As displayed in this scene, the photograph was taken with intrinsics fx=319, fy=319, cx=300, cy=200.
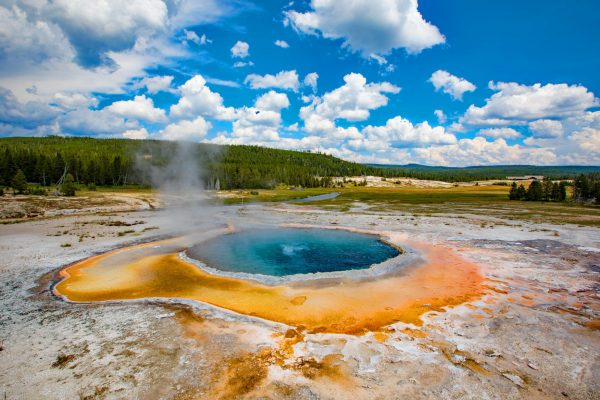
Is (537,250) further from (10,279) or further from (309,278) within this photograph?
(10,279)

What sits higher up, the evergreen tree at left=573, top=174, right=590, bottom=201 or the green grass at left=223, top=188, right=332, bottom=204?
the evergreen tree at left=573, top=174, right=590, bottom=201

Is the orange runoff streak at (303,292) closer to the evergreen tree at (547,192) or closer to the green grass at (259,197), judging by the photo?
the green grass at (259,197)

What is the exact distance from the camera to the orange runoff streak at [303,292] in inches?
472

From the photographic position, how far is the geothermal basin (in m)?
12.5

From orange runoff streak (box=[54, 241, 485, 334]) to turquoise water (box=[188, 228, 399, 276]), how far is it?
3.03 metres

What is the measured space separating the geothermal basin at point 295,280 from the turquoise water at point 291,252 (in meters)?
0.07

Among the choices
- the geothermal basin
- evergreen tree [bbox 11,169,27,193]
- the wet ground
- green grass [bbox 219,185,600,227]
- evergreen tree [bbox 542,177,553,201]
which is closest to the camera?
the wet ground

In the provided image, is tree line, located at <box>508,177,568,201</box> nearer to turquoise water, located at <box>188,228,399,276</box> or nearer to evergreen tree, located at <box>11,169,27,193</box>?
turquoise water, located at <box>188,228,399,276</box>

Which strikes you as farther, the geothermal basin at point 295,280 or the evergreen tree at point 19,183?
the evergreen tree at point 19,183

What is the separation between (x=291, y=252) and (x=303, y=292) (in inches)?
355

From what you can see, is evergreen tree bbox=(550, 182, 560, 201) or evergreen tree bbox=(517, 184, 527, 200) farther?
evergreen tree bbox=(517, 184, 527, 200)

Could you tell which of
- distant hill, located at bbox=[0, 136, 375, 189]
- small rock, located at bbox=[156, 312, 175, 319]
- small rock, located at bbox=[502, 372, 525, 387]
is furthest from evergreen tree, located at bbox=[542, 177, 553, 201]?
small rock, located at bbox=[156, 312, 175, 319]

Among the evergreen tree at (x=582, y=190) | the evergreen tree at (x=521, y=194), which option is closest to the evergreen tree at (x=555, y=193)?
the evergreen tree at (x=582, y=190)

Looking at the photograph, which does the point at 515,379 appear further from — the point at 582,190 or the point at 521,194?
the point at 582,190
